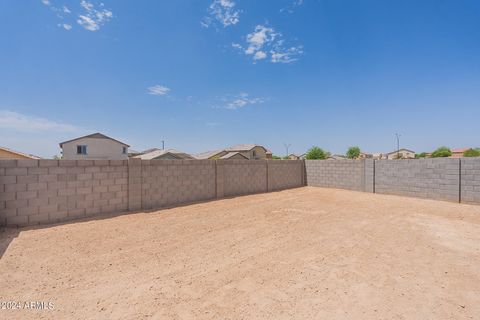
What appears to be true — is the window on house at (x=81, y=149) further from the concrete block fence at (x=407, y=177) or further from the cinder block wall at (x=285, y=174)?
the concrete block fence at (x=407, y=177)

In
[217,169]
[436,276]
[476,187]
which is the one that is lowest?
[436,276]

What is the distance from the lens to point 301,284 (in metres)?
Answer: 2.95

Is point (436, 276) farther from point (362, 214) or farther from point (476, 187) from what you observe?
point (476, 187)

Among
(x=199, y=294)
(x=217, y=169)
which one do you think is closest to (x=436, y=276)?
(x=199, y=294)

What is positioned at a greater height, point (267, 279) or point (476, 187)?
point (476, 187)

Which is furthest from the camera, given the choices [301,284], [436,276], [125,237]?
[125,237]

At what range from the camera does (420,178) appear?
9.45m

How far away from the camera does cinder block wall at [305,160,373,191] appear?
11.4 metres

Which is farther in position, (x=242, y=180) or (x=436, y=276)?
(x=242, y=180)

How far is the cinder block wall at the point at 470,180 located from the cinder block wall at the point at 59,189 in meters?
11.8

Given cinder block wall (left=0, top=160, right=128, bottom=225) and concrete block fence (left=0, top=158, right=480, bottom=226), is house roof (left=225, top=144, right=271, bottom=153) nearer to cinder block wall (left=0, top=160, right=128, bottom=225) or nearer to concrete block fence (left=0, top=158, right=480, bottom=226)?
concrete block fence (left=0, top=158, right=480, bottom=226)

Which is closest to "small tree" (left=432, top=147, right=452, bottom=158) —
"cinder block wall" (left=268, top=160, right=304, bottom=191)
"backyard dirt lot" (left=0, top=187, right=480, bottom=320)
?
"cinder block wall" (left=268, top=160, right=304, bottom=191)

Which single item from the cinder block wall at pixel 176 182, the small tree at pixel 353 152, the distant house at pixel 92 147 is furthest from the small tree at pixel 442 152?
the distant house at pixel 92 147

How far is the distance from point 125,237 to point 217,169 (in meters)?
4.95
